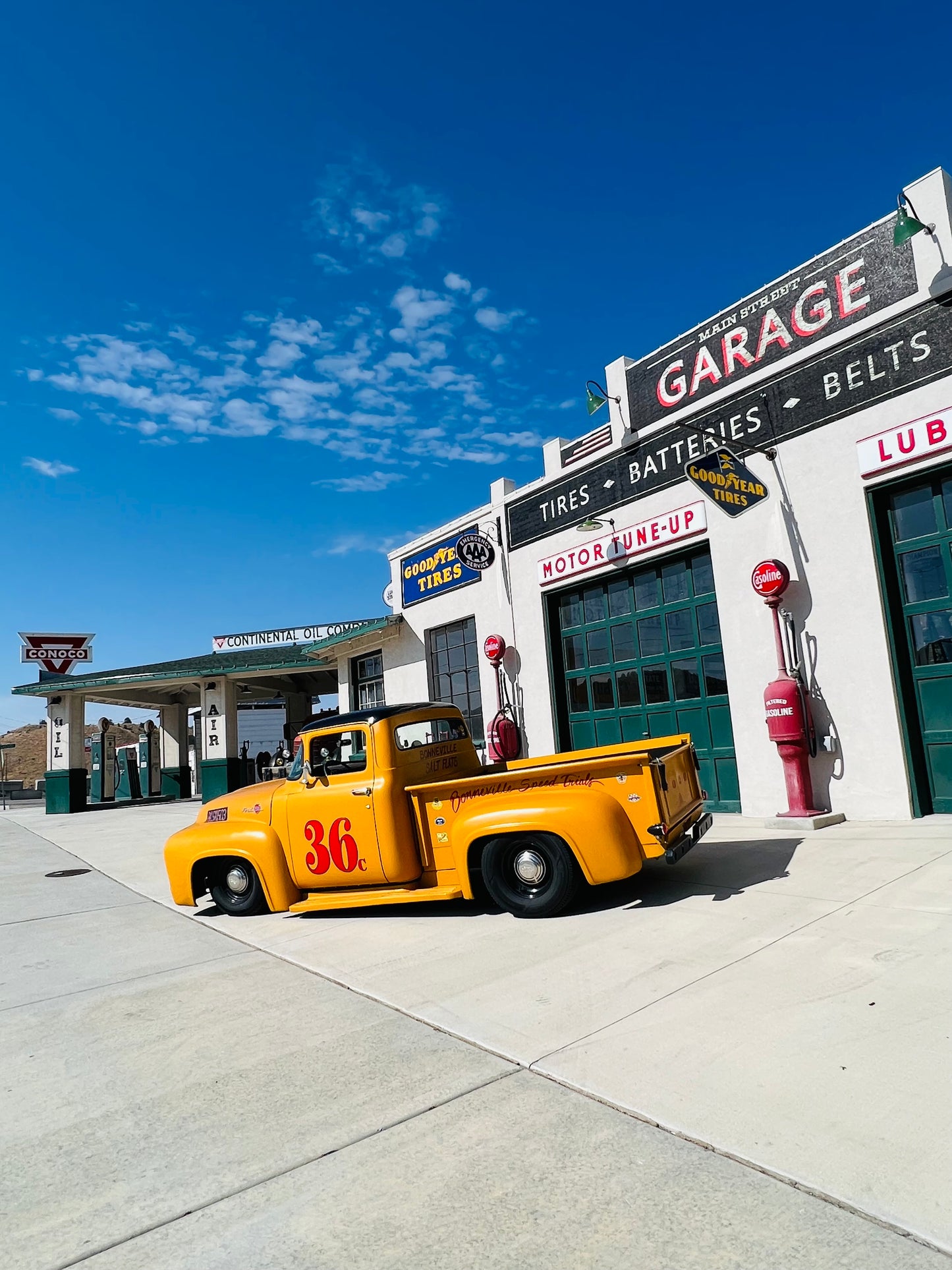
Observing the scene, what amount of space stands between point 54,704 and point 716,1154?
25667mm

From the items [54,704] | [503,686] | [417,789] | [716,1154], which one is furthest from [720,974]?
[54,704]

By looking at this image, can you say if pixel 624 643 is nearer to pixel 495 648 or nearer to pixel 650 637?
pixel 650 637

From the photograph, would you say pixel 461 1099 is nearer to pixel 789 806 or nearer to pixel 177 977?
pixel 177 977

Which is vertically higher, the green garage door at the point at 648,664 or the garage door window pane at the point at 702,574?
the garage door window pane at the point at 702,574

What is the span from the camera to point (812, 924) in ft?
17.6

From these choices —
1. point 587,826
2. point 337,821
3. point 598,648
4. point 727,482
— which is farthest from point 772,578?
point 337,821

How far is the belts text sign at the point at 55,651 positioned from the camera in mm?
25906

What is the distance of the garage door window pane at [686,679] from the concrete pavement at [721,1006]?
370cm

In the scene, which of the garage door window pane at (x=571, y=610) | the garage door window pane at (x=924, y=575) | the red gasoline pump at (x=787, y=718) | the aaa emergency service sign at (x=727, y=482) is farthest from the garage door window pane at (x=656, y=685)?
the garage door window pane at (x=924, y=575)

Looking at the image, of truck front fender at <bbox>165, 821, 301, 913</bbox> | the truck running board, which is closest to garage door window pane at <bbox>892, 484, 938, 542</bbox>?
the truck running board

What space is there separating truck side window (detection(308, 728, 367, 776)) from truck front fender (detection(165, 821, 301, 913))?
0.80m

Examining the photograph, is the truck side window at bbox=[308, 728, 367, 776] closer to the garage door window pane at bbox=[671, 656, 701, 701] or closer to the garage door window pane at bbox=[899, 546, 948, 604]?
the garage door window pane at bbox=[671, 656, 701, 701]

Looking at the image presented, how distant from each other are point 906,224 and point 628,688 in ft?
22.6

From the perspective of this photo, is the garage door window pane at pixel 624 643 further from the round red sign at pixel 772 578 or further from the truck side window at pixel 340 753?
the truck side window at pixel 340 753
